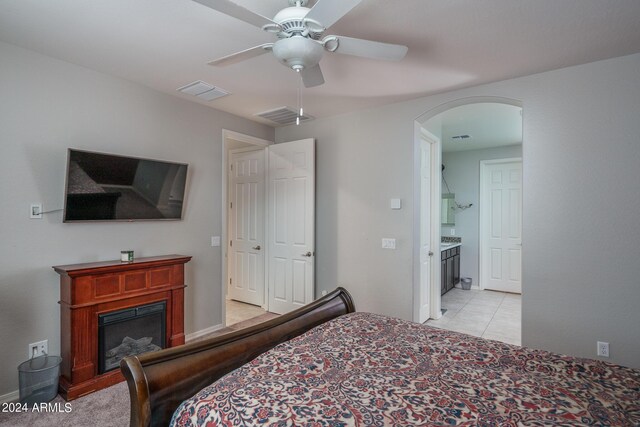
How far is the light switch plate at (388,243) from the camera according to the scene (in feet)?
11.9

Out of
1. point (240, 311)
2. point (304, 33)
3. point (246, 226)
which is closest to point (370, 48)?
point (304, 33)

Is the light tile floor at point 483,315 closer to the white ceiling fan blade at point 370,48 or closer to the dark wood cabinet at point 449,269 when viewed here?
the dark wood cabinet at point 449,269

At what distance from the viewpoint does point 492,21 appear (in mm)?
2055

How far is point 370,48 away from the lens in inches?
72.5

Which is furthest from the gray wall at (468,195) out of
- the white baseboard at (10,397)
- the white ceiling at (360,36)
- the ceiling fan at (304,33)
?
the white baseboard at (10,397)

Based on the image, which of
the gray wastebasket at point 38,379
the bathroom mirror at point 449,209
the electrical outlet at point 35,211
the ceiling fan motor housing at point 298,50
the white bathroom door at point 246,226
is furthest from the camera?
the bathroom mirror at point 449,209

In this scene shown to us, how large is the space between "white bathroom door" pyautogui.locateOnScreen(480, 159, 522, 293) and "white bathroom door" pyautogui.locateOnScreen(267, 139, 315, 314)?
3605mm

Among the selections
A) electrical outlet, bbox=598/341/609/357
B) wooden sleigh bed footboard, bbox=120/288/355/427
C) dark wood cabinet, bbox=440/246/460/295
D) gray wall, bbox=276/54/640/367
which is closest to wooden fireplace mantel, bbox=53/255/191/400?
wooden sleigh bed footboard, bbox=120/288/355/427

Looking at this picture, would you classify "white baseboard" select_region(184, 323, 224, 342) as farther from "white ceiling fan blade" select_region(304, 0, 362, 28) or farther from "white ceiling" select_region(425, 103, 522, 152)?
"white ceiling" select_region(425, 103, 522, 152)

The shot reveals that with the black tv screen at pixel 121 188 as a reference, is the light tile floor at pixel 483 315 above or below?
below

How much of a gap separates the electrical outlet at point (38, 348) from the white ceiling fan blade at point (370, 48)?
3.01 meters

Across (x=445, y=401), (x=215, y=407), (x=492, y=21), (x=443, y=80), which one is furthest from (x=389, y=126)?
(x=215, y=407)

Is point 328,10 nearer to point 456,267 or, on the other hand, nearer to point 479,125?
point 479,125

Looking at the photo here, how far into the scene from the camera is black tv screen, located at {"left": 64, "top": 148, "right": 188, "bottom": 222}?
2.61 metres
